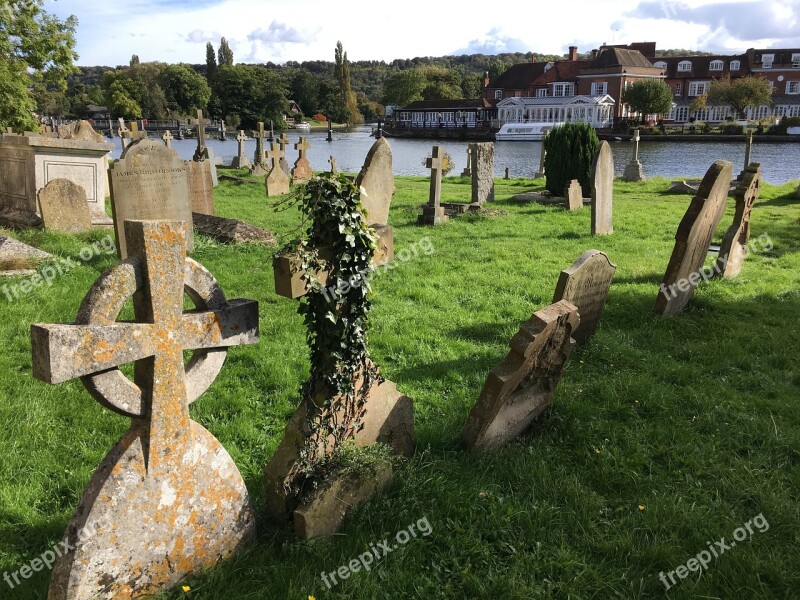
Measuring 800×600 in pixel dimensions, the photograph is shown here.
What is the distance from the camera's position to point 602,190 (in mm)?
11422

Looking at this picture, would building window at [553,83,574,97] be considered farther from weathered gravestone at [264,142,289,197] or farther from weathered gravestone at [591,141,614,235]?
weathered gravestone at [591,141,614,235]

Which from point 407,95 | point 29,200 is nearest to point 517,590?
point 29,200

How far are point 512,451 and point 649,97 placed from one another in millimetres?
75798

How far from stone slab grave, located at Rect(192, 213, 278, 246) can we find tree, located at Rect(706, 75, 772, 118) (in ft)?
243

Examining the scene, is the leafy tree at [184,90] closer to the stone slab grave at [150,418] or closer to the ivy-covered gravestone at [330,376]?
the ivy-covered gravestone at [330,376]

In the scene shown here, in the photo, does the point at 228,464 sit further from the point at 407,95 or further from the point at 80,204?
the point at 407,95

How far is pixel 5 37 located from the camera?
19219 millimetres

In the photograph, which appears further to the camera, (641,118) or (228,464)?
(641,118)

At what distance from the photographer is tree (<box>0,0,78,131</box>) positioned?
17.4 meters

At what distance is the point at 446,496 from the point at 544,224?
9.98 metres

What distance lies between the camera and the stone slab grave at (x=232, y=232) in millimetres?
10102

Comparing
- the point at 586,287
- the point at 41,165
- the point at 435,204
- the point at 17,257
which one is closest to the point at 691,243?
the point at 586,287

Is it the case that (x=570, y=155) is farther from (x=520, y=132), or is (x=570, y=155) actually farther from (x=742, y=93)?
(x=742, y=93)

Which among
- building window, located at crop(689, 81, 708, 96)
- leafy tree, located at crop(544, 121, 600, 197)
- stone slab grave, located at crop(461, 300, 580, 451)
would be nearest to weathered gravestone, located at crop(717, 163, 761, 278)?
stone slab grave, located at crop(461, 300, 580, 451)
